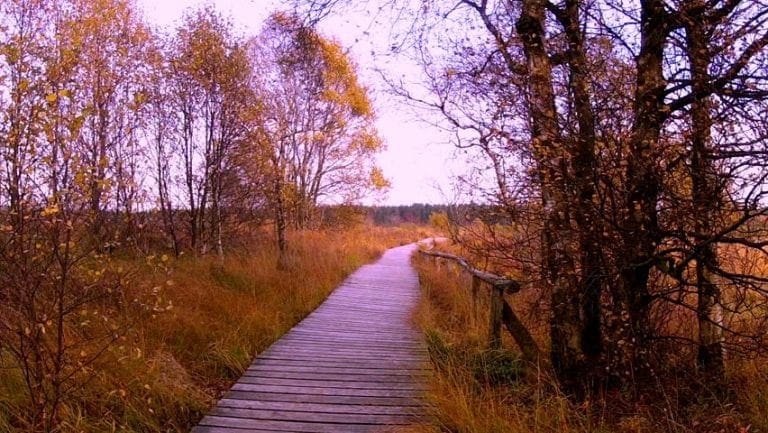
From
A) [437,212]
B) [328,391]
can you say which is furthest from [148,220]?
[437,212]

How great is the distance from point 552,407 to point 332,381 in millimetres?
2074

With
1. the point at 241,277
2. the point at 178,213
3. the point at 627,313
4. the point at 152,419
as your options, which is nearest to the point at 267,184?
the point at 178,213

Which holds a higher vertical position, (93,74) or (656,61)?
(93,74)

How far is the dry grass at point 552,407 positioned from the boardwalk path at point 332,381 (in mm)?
396

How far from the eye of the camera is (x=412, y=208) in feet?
270

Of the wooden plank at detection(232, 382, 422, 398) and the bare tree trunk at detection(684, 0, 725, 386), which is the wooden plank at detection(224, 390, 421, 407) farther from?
the bare tree trunk at detection(684, 0, 725, 386)

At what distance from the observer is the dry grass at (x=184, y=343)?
386 centimetres

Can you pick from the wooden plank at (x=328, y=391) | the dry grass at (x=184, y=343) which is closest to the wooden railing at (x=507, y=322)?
the wooden plank at (x=328, y=391)

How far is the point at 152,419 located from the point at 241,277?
465 cm

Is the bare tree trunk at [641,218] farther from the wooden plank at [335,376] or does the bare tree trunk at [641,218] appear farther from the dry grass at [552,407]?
the wooden plank at [335,376]

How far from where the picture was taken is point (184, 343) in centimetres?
541

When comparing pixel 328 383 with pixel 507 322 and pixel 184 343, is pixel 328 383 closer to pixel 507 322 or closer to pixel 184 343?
pixel 184 343

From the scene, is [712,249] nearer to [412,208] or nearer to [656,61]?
[656,61]

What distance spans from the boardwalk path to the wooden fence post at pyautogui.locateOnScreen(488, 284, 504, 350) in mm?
766
